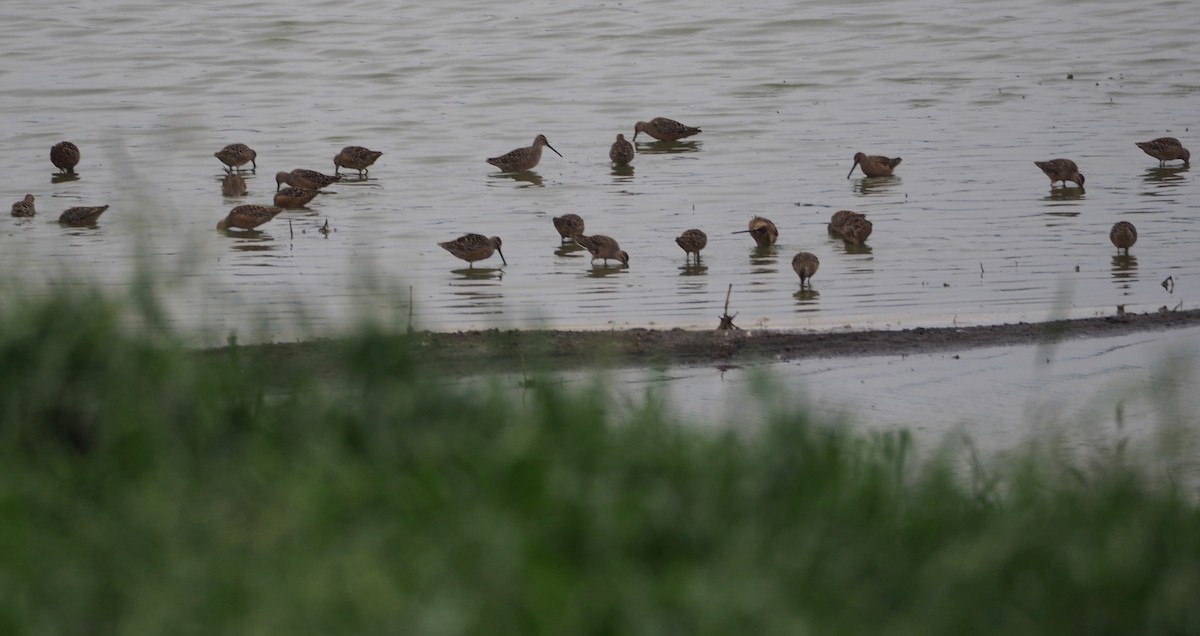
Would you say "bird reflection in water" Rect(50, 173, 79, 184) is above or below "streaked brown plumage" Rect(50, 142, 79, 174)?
below

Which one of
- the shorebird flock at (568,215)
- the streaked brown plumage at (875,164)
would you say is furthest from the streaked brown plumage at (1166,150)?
the streaked brown plumage at (875,164)

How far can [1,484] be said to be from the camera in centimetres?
385

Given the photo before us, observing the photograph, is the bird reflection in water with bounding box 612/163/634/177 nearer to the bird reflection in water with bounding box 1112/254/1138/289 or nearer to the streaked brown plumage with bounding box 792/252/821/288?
the streaked brown plumage with bounding box 792/252/821/288

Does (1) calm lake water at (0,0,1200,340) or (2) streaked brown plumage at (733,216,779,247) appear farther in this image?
(2) streaked brown plumage at (733,216,779,247)

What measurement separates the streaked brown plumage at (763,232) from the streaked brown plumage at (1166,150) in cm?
490

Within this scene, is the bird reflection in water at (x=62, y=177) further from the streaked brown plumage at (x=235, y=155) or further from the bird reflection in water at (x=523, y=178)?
the bird reflection in water at (x=523, y=178)

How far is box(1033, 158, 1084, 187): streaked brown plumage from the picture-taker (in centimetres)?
1354

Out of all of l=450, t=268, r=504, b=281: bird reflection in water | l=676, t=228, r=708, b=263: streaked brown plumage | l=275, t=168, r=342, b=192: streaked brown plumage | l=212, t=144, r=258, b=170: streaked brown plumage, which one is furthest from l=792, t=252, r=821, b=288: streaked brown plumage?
l=212, t=144, r=258, b=170: streaked brown plumage

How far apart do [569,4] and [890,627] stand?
26.9 m

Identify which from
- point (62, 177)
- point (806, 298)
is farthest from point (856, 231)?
point (62, 177)

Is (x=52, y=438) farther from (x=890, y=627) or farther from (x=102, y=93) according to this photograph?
(x=102, y=93)

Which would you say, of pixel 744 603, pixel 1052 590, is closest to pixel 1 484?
pixel 744 603

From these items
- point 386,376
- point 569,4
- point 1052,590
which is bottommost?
point 1052,590

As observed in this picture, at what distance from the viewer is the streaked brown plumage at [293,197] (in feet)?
44.3
